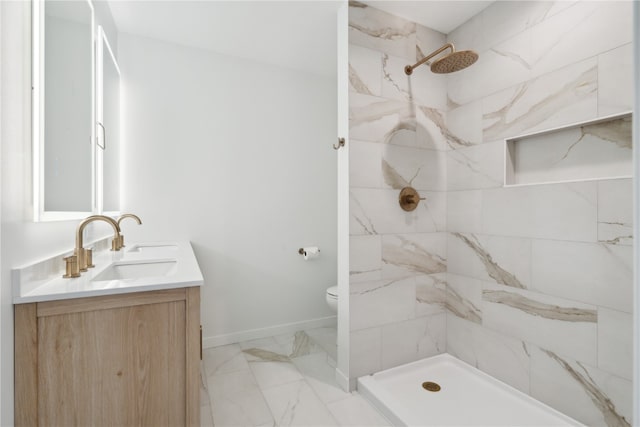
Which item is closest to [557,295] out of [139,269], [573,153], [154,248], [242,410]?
[573,153]

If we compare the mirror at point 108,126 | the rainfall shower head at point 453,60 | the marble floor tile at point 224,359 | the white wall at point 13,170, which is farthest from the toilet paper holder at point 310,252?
the white wall at point 13,170

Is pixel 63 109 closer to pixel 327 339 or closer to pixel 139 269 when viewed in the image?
pixel 139 269

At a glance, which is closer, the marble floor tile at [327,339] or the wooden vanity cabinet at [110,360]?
the wooden vanity cabinet at [110,360]

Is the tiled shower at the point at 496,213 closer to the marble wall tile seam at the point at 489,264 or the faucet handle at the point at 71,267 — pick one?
the marble wall tile seam at the point at 489,264

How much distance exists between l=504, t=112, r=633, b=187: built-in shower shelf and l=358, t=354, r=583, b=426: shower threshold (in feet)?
4.07

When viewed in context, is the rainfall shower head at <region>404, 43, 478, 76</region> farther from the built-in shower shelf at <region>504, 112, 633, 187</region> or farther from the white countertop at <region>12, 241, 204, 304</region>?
the white countertop at <region>12, 241, 204, 304</region>

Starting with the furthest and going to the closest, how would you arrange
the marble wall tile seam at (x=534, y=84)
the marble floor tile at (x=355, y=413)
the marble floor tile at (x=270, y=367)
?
the marble floor tile at (x=270, y=367) → the marble floor tile at (x=355, y=413) → the marble wall tile seam at (x=534, y=84)

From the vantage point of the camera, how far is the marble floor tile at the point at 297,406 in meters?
1.59

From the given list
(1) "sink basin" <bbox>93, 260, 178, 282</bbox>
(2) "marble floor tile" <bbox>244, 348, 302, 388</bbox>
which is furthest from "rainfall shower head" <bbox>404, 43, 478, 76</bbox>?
(2) "marble floor tile" <bbox>244, 348, 302, 388</bbox>

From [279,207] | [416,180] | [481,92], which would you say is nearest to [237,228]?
[279,207]

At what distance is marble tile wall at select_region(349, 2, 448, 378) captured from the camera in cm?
188

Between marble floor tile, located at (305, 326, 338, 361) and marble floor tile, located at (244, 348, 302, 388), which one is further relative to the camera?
marble floor tile, located at (305, 326, 338, 361)

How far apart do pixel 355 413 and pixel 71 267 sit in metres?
1.57

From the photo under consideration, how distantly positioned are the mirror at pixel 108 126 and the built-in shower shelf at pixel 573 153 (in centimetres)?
251
